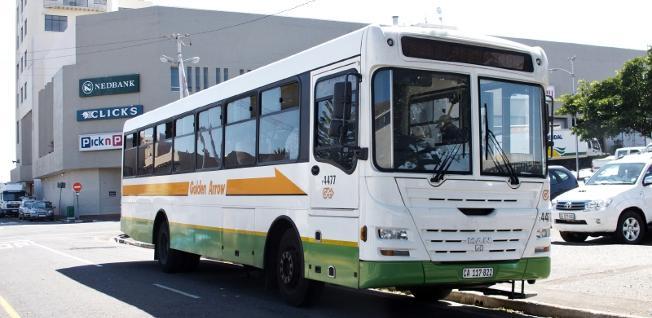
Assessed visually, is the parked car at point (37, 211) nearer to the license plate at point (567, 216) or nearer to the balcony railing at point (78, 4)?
the balcony railing at point (78, 4)

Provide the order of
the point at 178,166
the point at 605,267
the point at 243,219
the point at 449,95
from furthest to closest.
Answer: the point at 178,166
the point at 605,267
the point at 243,219
the point at 449,95

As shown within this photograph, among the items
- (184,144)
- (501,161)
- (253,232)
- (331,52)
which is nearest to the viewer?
(501,161)

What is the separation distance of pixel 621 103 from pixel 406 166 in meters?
28.8

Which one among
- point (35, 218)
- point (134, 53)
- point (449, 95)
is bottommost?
point (35, 218)

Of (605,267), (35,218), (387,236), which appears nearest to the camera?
(387,236)

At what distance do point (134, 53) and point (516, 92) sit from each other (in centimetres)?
5291

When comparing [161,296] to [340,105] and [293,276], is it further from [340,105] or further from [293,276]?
[340,105]

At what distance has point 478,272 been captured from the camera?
806 centimetres

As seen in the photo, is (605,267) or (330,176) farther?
(605,267)

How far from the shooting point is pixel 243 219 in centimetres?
1088

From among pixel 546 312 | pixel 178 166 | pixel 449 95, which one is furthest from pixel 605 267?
pixel 178 166

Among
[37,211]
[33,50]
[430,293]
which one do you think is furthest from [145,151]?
[33,50]

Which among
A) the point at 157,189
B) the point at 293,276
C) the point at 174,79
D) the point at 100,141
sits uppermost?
the point at 174,79

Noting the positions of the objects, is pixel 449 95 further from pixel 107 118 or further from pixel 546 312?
pixel 107 118
